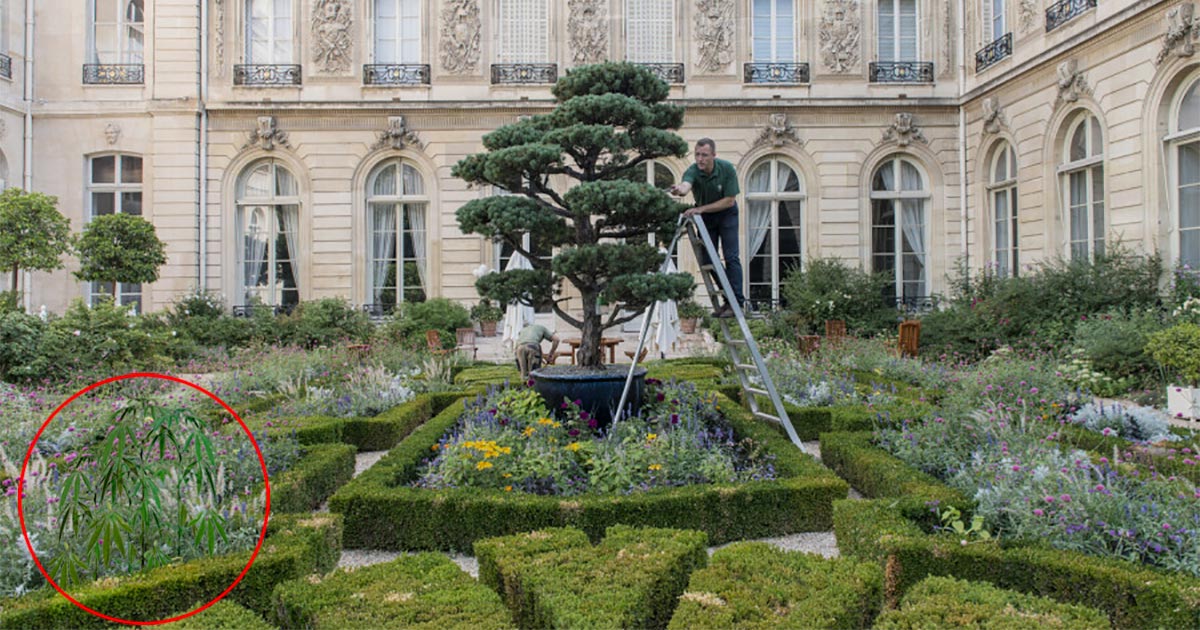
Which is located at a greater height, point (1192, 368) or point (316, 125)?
point (316, 125)

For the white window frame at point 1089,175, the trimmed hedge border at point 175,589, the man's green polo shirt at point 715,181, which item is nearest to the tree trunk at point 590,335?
the man's green polo shirt at point 715,181

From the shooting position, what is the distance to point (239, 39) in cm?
1431

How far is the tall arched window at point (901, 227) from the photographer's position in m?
14.5

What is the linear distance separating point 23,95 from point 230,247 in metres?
4.10

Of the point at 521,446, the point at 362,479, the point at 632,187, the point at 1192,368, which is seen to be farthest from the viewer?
the point at 1192,368

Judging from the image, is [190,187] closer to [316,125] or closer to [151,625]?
[316,125]

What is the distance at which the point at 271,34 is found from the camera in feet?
47.6

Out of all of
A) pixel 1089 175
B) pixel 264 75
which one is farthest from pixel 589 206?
pixel 264 75

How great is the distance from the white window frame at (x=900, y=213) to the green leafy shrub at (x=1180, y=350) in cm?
714

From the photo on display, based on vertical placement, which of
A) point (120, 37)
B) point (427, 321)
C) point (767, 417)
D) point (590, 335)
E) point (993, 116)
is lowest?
point (767, 417)

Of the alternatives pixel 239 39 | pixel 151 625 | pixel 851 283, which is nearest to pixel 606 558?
pixel 151 625

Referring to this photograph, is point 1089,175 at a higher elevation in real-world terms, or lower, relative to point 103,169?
lower

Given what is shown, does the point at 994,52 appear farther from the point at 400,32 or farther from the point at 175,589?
the point at 175,589

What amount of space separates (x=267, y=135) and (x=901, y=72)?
1099 centimetres
